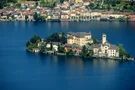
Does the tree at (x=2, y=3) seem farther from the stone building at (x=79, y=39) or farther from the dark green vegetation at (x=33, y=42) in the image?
the stone building at (x=79, y=39)

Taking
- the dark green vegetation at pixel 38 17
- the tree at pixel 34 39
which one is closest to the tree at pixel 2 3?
the dark green vegetation at pixel 38 17

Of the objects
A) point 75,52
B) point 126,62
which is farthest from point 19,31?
point 126,62

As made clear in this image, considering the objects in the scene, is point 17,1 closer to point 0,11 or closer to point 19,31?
point 0,11

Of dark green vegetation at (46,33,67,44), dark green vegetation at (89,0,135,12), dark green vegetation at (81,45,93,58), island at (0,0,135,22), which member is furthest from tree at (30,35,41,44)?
dark green vegetation at (89,0,135,12)

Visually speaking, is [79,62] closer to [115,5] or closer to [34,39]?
[34,39]

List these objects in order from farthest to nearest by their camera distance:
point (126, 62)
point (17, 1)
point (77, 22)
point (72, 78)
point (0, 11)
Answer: point (17, 1) < point (0, 11) < point (77, 22) < point (126, 62) < point (72, 78)

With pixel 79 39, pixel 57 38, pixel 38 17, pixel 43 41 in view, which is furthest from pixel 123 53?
pixel 38 17

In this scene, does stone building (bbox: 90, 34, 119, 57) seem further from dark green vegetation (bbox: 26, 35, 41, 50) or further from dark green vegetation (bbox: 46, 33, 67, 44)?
dark green vegetation (bbox: 26, 35, 41, 50)
